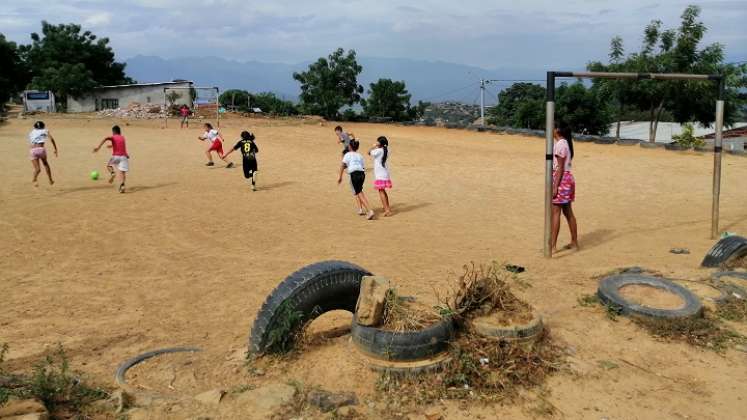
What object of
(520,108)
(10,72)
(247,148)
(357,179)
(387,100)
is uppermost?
(10,72)

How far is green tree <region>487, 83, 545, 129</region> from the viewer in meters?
33.9

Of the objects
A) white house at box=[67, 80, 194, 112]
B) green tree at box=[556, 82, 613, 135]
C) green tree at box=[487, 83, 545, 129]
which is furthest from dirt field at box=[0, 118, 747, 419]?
white house at box=[67, 80, 194, 112]

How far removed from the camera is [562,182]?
28.1ft

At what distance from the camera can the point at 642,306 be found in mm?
5645

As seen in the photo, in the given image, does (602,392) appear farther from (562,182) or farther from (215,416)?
(562,182)

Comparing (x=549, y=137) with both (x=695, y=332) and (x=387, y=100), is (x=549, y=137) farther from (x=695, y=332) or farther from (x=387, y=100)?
(x=387, y=100)

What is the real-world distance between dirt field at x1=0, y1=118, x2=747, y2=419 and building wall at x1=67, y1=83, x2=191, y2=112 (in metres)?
22.2

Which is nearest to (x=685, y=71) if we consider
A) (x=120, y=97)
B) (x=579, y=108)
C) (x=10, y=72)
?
(x=579, y=108)

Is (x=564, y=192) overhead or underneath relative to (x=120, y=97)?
underneath

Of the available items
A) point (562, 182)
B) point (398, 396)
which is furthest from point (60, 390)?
point (562, 182)

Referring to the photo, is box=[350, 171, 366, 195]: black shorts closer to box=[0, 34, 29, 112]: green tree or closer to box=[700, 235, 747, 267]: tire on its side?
box=[700, 235, 747, 267]: tire on its side

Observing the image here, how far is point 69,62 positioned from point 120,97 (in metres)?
5.24

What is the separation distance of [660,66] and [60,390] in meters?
22.6

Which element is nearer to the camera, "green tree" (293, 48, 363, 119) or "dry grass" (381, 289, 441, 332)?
"dry grass" (381, 289, 441, 332)
